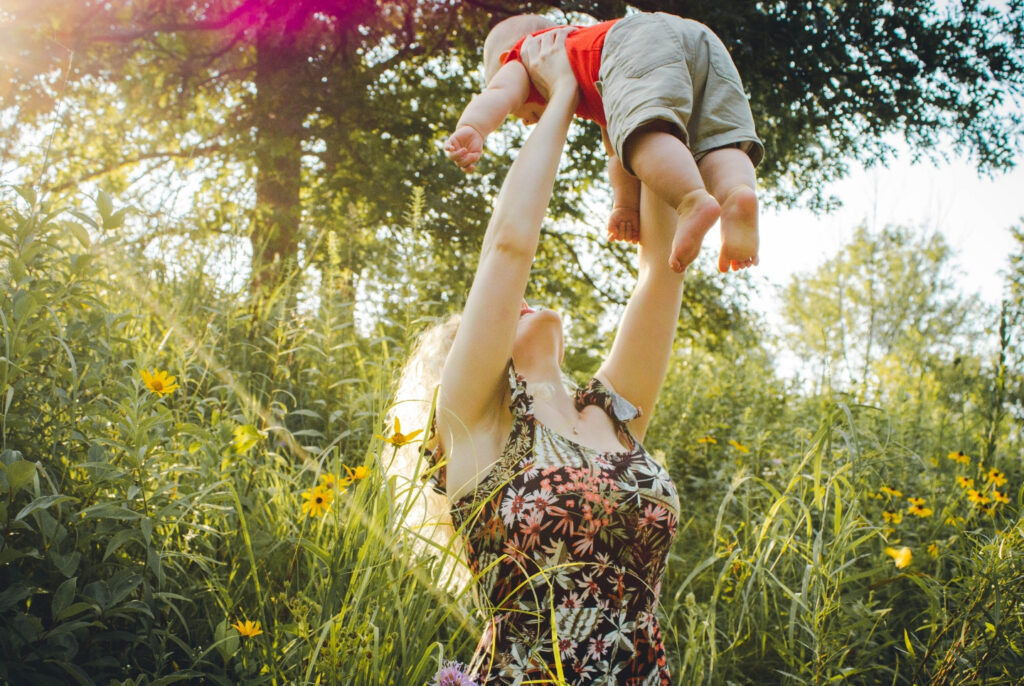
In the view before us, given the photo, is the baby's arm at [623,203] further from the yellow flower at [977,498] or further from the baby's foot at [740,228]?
the yellow flower at [977,498]

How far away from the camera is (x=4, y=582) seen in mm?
1213

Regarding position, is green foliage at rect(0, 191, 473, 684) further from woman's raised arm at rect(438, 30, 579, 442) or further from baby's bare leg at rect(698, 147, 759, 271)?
baby's bare leg at rect(698, 147, 759, 271)

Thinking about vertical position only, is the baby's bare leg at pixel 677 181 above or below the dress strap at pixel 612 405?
above

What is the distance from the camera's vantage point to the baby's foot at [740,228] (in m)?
1.38

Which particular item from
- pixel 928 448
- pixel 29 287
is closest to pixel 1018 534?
pixel 928 448

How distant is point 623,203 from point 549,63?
1.42ft

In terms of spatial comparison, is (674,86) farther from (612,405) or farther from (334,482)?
(334,482)

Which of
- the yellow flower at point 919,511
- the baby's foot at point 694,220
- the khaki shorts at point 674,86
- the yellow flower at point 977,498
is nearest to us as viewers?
the baby's foot at point 694,220

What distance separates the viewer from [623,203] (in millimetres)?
1915

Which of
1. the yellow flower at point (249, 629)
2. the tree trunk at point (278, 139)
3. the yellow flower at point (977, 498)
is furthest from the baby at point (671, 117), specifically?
the tree trunk at point (278, 139)

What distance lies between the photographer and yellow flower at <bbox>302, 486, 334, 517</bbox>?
1652 mm

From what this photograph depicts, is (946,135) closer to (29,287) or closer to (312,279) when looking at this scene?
(312,279)

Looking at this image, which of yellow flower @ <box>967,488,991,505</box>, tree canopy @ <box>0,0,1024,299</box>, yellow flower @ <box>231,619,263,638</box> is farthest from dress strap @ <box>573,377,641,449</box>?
tree canopy @ <box>0,0,1024,299</box>

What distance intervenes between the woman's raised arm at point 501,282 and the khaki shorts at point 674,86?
17 cm
